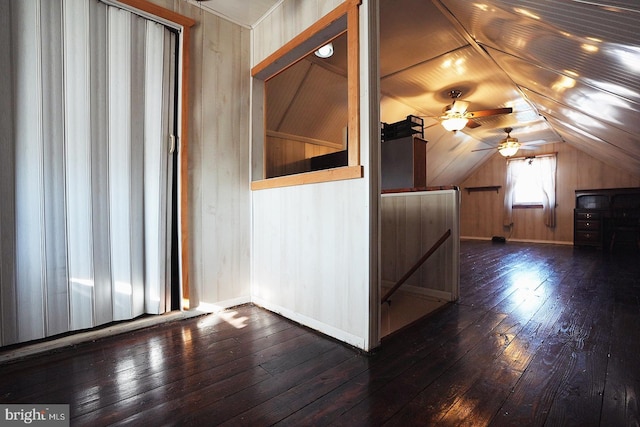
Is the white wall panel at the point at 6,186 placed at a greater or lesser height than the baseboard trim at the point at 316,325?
greater

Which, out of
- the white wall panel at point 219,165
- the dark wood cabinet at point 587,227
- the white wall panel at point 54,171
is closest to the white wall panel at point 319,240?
the white wall panel at point 219,165

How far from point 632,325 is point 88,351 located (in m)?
3.37

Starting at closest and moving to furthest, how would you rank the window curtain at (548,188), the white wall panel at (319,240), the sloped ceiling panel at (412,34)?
1. the white wall panel at (319,240)
2. the sloped ceiling panel at (412,34)
3. the window curtain at (548,188)

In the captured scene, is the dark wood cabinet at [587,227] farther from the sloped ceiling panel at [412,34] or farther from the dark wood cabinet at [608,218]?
the sloped ceiling panel at [412,34]

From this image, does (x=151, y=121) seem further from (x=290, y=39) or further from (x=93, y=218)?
(x=290, y=39)

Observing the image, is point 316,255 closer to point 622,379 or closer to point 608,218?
point 622,379

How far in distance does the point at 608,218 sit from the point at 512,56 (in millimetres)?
5198

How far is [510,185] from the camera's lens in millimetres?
7254

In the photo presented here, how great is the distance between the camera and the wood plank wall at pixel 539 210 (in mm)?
6211

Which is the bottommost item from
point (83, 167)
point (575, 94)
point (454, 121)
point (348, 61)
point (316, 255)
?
point (316, 255)

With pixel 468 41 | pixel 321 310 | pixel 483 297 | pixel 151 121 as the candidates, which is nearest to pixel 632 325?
pixel 483 297

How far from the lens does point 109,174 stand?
180 centimetres

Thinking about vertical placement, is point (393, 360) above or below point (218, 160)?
below

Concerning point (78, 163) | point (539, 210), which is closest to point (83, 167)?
point (78, 163)
